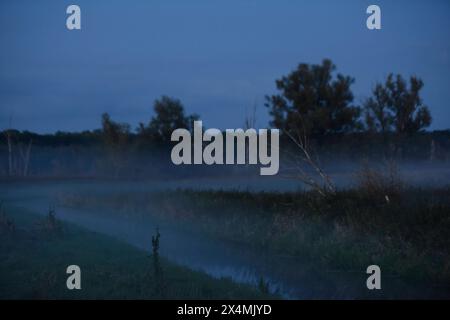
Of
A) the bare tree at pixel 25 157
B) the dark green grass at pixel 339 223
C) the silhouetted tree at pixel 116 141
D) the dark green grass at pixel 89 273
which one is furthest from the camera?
the silhouetted tree at pixel 116 141

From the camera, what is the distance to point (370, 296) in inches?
326

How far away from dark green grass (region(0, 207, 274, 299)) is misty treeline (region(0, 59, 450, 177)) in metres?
7.72

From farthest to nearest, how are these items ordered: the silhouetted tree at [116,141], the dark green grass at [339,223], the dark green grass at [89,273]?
the silhouetted tree at [116,141], the dark green grass at [339,223], the dark green grass at [89,273]

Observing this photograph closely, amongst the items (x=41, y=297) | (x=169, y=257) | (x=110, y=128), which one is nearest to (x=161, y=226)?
(x=169, y=257)

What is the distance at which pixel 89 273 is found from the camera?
26.1 feet

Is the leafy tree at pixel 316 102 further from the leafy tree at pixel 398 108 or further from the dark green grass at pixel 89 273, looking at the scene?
the dark green grass at pixel 89 273

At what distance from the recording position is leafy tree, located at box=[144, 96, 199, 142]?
18.2 meters

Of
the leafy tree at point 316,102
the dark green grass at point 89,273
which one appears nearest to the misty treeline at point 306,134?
the leafy tree at point 316,102

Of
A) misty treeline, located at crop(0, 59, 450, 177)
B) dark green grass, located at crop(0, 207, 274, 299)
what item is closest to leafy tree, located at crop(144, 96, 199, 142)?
misty treeline, located at crop(0, 59, 450, 177)

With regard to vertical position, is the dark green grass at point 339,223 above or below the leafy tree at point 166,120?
below

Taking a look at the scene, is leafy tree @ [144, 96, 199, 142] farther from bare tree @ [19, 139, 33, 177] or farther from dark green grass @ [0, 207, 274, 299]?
dark green grass @ [0, 207, 274, 299]

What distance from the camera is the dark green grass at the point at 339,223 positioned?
9.26 meters

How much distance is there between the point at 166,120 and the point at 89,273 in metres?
11.1

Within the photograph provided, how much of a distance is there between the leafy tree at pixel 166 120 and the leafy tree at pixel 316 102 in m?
4.17
